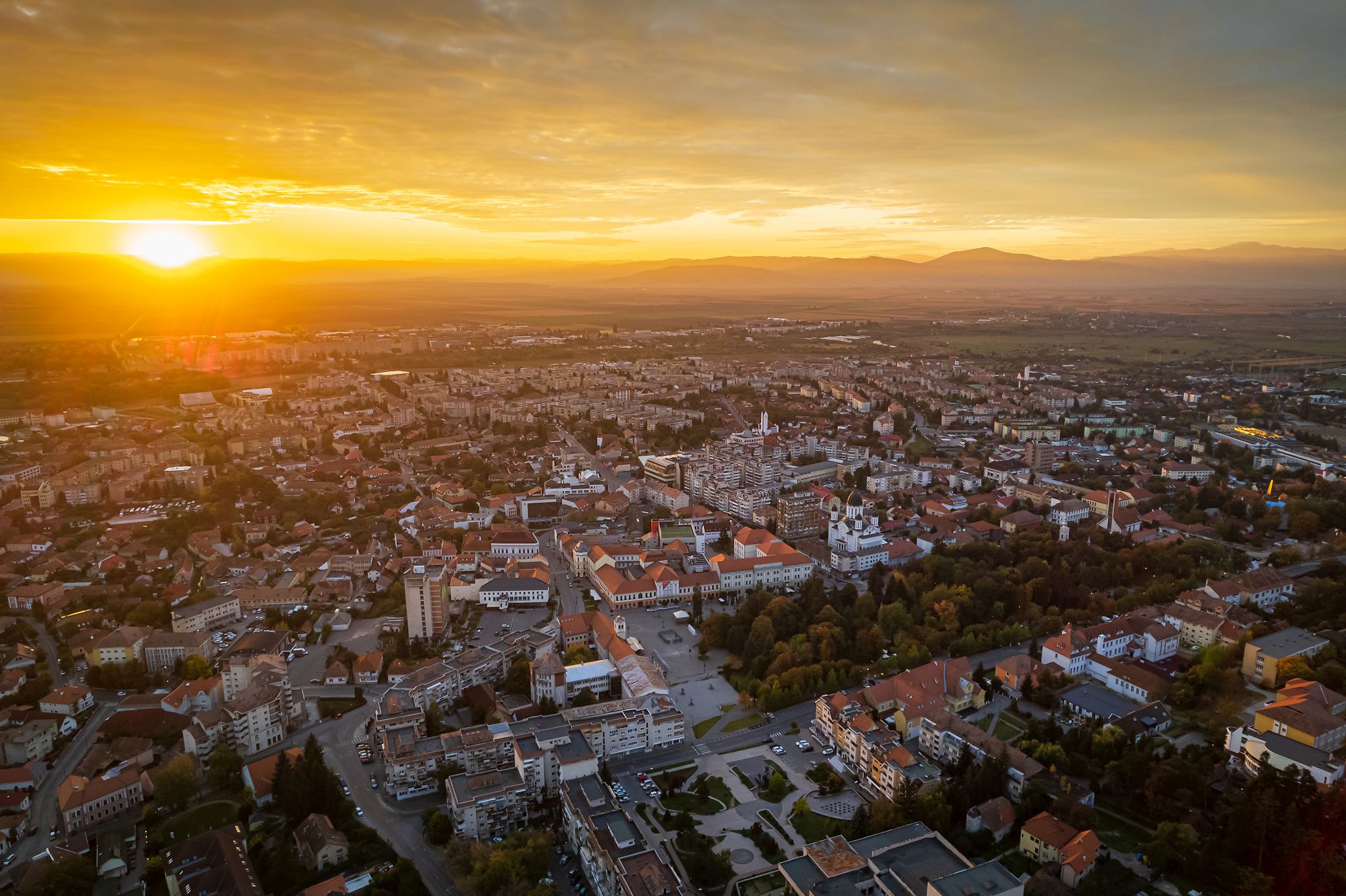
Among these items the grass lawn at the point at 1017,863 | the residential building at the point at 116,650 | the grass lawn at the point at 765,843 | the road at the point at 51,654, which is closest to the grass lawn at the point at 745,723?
the grass lawn at the point at 765,843

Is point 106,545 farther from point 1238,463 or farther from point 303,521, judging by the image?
point 1238,463

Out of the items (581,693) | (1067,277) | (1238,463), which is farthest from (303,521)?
(1067,277)

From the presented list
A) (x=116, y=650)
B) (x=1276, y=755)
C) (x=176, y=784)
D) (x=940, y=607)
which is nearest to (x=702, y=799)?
(x=940, y=607)

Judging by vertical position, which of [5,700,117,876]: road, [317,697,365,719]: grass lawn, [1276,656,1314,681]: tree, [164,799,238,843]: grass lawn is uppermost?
[1276,656,1314,681]: tree

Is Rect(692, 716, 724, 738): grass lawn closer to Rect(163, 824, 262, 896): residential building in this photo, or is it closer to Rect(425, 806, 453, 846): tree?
Rect(425, 806, 453, 846): tree

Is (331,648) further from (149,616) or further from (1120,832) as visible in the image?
(1120,832)

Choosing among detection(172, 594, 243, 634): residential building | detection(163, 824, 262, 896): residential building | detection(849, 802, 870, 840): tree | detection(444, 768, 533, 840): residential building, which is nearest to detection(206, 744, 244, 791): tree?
detection(163, 824, 262, 896): residential building

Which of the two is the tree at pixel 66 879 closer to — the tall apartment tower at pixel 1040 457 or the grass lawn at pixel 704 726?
the grass lawn at pixel 704 726
